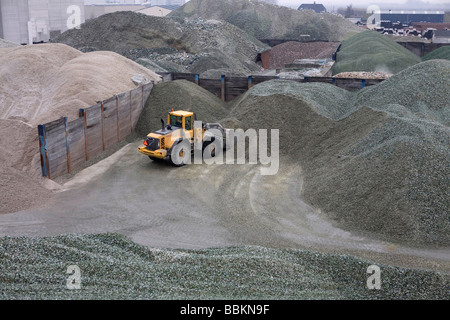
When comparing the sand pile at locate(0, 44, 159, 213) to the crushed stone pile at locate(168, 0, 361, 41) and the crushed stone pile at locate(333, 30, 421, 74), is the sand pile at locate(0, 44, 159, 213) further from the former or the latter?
the crushed stone pile at locate(168, 0, 361, 41)

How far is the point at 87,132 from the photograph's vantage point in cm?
1499

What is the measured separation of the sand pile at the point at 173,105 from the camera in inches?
728

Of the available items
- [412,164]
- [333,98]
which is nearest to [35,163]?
[412,164]

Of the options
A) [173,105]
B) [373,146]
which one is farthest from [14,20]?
[373,146]

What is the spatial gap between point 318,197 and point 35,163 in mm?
8447

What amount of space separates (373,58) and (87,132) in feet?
67.5

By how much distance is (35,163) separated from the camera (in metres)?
13.5

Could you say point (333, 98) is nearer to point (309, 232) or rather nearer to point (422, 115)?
point (422, 115)

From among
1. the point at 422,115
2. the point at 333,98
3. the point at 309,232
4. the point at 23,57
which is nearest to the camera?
the point at 309,232

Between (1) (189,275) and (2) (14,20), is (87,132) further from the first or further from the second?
(2) (14,20)

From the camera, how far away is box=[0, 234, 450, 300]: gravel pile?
666 cm

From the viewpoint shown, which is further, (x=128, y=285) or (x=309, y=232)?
(x=309, y=232)

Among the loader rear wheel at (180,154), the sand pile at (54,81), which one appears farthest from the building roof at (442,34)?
the loader rear wheel at (180,154)

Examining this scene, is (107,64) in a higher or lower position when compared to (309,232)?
higher
